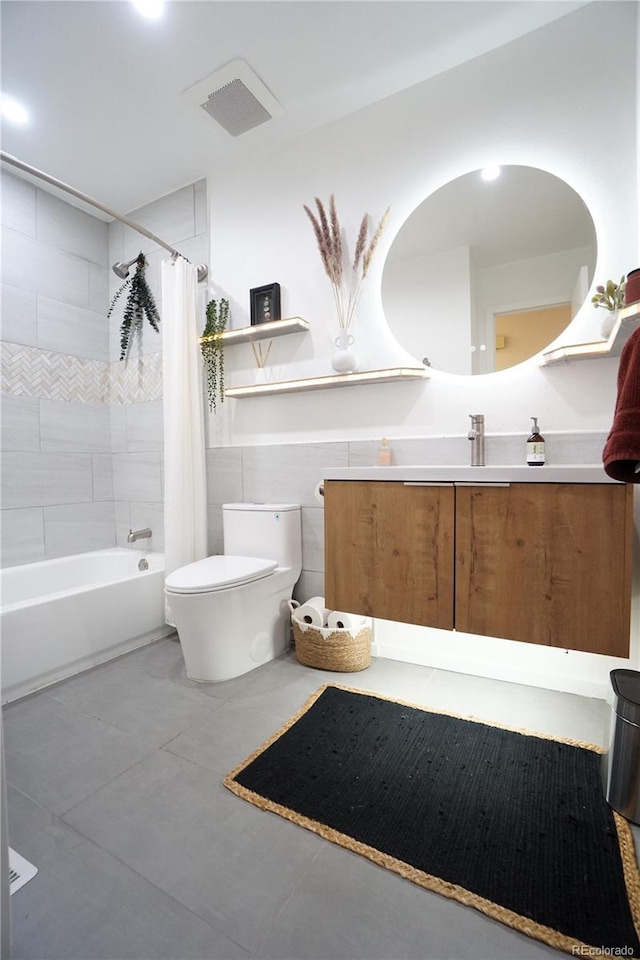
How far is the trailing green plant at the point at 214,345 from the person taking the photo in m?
2.41

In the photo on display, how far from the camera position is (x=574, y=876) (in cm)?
97

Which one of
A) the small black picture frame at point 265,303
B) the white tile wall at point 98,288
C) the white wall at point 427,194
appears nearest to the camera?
the white wall at point 427,194

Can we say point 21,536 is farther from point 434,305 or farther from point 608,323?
point 608,323

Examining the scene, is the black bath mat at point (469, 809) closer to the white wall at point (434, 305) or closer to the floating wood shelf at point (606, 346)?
the floating wood shelf at point (606, 346)

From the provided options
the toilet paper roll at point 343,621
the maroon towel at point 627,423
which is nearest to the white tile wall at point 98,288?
the toilet paper roll at point 343,621

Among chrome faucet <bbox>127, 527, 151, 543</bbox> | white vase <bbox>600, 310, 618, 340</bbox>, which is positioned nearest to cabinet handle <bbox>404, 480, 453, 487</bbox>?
white vase <bbox>600, 310, 618, 340</bbox>

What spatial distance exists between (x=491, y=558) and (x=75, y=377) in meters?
2.71

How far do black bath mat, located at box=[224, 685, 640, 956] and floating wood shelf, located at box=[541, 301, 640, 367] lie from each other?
4.39 feet

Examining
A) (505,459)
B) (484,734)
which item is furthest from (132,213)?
(484,734)

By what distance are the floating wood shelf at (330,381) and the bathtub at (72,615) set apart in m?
1.10

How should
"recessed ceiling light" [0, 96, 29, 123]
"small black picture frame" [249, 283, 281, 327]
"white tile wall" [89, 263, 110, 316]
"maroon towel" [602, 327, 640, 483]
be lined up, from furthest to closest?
"white tile wall" [89, 263, 110, 316], "small black picture frame" [249, 283, 281, 327], "recessed ceiling light" [0, 96, 29, 123], "maroon towel" [602, 327, 640, 483]

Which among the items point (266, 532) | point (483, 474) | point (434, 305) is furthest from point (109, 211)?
point (483, 474)

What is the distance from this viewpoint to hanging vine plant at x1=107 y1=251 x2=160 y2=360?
2814 mm

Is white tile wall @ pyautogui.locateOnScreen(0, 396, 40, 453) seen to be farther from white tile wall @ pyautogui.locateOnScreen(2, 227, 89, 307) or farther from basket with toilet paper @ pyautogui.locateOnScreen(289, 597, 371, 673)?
basket with toilet paper @ pyautogui.locateOnScreen(289, 597, 371, 673)
